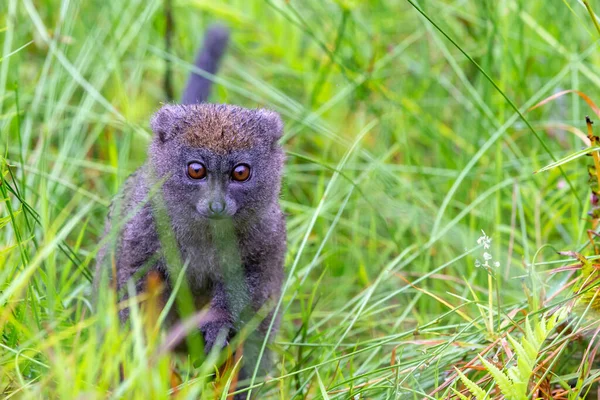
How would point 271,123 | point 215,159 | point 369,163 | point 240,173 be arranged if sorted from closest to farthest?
1. point 215,159
2. point 240,173
3. point 271,123
4. point 369,163

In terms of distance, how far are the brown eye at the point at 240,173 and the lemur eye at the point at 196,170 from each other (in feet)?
0.44

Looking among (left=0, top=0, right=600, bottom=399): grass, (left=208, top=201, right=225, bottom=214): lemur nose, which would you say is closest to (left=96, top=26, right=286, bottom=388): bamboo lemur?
(left=208, top=201, right=225, bottom=214): lemur nose

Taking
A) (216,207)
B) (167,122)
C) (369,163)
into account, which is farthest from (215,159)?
(369,163)

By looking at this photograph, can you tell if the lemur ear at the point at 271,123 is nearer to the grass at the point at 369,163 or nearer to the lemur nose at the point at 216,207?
the grass at the point at 369,163

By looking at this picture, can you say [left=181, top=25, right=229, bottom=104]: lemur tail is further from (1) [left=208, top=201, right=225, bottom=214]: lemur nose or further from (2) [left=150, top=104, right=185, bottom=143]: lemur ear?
(1) [left=208, top=201, right=225, bottom=214]: lemur nose

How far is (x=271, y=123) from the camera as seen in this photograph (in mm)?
3799

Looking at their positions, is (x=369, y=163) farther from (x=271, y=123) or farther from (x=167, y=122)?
(x=167, y=122)

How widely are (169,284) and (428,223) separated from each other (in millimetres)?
2071

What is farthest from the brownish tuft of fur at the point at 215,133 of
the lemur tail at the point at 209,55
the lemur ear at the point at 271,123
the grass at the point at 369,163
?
the lemur tail at the point at 209,55

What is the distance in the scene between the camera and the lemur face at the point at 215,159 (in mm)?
3410

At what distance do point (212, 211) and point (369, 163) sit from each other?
230 cm

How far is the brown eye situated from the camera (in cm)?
349

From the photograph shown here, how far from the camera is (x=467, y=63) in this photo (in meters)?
6.32

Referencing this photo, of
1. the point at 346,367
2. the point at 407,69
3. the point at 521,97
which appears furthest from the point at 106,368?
the point at 407,69
